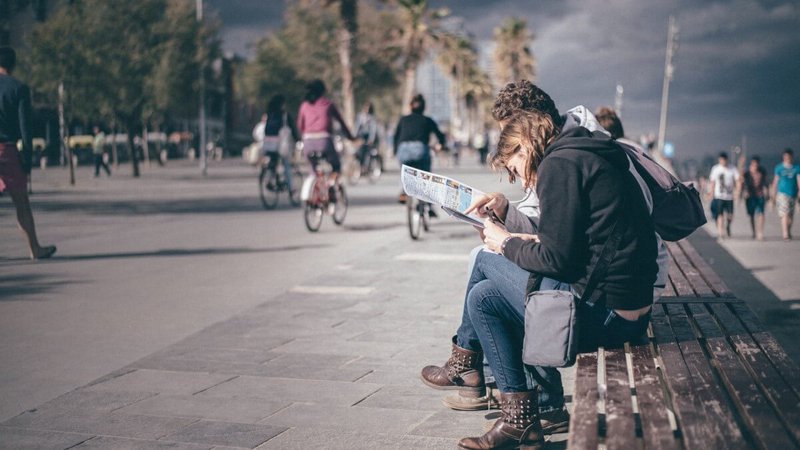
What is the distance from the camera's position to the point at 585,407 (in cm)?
289

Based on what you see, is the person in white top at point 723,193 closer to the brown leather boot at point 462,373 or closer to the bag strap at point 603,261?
the brown leather boot at point 462,373

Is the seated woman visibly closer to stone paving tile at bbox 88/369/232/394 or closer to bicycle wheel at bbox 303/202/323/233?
stone paving tile at bbox 88/369/232/394

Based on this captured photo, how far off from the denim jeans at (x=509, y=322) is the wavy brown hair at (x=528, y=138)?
1.40 ft

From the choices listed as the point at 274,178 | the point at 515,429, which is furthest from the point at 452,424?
the point at 274,178

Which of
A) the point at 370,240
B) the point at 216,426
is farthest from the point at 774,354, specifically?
the point at 370,240

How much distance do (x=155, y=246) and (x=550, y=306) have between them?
8.90m

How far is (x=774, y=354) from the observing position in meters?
3.44

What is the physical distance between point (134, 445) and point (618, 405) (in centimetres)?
220

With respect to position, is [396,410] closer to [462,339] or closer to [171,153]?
[462,339]

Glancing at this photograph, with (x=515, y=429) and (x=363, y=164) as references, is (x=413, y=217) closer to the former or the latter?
(x=515, y=429)

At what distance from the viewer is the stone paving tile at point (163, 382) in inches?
191

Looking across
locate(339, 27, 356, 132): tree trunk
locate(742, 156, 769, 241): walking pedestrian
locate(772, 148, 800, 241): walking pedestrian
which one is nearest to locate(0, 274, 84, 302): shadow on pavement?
locate(742, 156, 769, 241): walking pedestrian

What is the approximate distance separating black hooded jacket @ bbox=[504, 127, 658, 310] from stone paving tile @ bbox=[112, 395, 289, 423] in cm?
169

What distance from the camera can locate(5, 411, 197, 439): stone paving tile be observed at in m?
4.08
